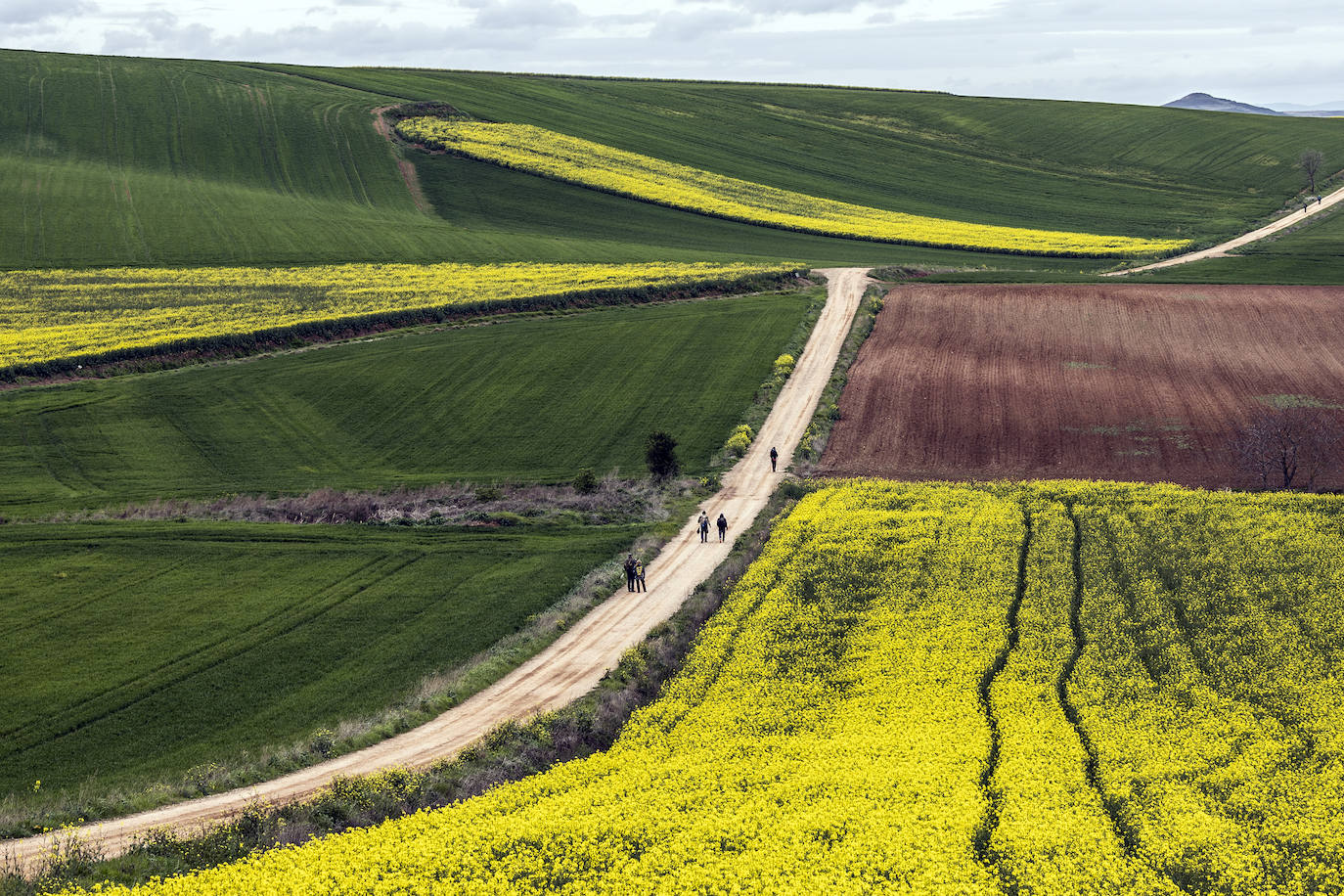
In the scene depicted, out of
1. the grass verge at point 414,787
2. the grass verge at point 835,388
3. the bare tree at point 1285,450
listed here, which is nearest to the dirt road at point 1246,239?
the grass verge at point 835,388

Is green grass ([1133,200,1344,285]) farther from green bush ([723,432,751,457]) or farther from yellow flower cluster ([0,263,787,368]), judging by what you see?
green bush ([723,432,751,457])

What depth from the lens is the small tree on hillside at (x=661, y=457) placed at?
5619 cm

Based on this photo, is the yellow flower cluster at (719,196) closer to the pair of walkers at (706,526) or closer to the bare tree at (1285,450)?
the bare tree at (1285,450)

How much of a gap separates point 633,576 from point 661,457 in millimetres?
14438

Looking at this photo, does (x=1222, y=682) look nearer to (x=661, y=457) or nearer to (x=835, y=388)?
(x=661, y=457)

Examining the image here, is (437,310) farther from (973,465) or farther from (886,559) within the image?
(886,559)

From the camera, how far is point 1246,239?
11969 cm

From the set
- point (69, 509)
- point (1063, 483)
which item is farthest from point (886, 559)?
point (69, 509)

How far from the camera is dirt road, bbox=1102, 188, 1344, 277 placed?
10631cm

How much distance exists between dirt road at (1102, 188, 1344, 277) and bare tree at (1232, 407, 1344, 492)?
41.8 m

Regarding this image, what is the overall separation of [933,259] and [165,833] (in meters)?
95.6

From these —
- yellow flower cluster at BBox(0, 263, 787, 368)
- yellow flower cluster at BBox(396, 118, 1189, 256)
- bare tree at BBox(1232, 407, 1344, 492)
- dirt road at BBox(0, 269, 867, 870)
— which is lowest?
dirt road at BBox(0, 269, 867, 870)

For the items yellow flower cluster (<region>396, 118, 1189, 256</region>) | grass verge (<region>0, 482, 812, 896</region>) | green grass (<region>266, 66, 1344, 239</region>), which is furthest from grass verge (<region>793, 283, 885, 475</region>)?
green grass (<region>266, 66, 1344, 239</region>)

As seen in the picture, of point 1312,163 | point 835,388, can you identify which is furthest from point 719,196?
point 1312,163
